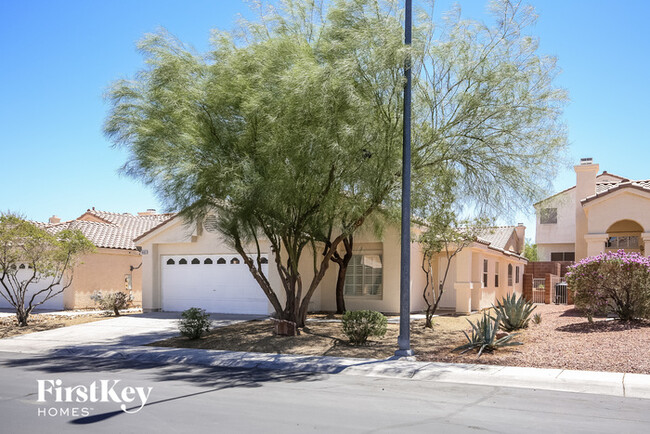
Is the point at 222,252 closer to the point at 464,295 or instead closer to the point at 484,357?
the point at 464,295

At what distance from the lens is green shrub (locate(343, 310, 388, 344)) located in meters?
14.4

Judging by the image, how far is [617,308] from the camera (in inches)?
618

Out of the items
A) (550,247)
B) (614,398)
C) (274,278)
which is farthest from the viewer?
(550,247)

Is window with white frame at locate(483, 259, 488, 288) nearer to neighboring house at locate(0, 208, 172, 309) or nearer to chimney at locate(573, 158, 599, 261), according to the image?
chimney at locate(573, 158, 599, 261)

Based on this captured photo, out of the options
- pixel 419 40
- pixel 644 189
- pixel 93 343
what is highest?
pixel 419 40

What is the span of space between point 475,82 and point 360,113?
301cm

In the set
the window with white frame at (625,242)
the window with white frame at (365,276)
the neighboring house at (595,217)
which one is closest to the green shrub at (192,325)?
the window with white frame at (365,276)

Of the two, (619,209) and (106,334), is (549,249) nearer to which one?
(619,209)

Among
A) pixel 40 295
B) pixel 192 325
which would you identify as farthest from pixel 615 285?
pixel 40 295

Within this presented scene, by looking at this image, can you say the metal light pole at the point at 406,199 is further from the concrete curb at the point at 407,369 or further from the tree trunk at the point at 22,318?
the tree trunk at the point at 22,318

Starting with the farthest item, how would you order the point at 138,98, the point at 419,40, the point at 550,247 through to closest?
the point at 550,247 → the point at 138,98 → the point at 419,40

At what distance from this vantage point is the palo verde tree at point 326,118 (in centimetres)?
1280

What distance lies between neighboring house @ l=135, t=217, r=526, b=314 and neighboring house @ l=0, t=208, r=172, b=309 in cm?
304

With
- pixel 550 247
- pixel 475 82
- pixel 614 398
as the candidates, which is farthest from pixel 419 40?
pixel 550 247
